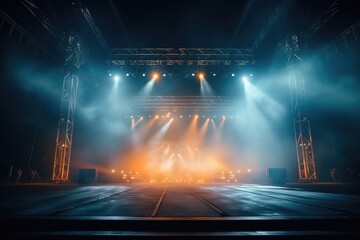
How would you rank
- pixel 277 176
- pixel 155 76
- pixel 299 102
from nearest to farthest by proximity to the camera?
pixel 299 102, pixel 277 176, pixel 155 76

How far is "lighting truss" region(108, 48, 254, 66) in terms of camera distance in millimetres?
17531

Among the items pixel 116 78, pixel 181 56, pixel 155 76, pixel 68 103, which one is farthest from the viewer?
pixel 116 78

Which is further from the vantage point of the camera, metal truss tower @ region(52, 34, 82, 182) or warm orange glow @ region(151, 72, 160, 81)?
warm orange glow @ region(151, 72, 160, 81)

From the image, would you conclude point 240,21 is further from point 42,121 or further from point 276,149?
point 42,121

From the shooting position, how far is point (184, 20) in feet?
47.9

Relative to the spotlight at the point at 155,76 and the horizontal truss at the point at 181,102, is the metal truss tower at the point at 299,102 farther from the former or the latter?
the spotlight at the point at 155,76

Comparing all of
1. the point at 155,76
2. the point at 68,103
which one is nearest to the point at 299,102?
the point at 155,76

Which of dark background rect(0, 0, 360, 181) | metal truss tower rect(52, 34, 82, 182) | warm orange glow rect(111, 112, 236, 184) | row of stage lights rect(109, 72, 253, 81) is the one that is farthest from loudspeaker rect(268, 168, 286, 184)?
metal truss tower rect(52, 34, 82, 182)

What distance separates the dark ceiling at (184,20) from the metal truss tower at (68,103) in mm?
820

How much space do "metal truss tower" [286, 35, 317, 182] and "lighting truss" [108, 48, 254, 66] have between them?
2895mm

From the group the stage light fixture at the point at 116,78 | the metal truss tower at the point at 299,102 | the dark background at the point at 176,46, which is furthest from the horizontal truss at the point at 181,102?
the metal truss tower at the point at 299,102

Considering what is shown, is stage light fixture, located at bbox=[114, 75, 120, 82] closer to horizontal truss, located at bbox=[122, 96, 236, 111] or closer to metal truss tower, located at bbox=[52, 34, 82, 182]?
horizontal truss, located at bbox=[122, 96, 236, 111]

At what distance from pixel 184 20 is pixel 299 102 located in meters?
8.71

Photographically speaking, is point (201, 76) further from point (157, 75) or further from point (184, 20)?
point (184, 20)
